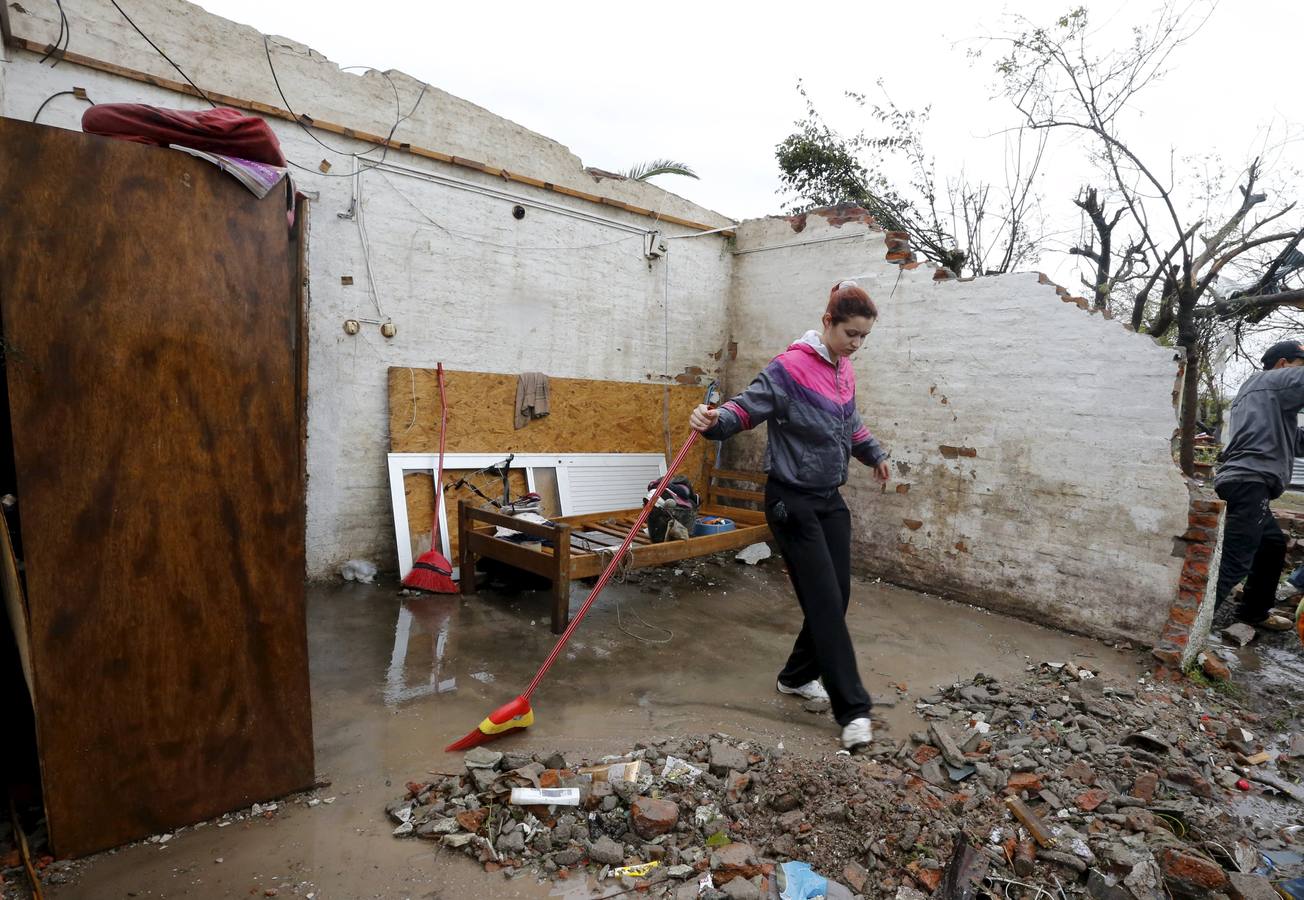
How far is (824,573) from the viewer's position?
2922 mm

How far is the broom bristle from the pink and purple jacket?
2.69 m

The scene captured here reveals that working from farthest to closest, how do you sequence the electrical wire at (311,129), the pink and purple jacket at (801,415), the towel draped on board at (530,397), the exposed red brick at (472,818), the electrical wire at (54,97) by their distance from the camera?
the towel draped on board at (530,397), the electrical wire at (311,129), the electrical wire at (54,97), the pink and purple jacket at (801,415), the exposed red brick at (472,818)

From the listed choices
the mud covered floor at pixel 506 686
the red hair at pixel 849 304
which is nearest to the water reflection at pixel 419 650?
the mud covered floor at pixel 506 686

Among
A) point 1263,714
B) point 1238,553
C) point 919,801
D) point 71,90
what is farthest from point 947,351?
point 71,90

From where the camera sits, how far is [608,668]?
3611 mm

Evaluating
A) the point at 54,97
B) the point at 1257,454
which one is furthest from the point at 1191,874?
the point at 54,97

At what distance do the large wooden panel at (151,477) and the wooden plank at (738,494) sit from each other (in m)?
4.18

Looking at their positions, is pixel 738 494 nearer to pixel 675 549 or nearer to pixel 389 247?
pixel 675 549

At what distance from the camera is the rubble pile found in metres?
2.00

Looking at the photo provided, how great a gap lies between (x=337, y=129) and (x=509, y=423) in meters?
2.35

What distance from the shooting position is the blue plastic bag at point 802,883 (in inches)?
75.7

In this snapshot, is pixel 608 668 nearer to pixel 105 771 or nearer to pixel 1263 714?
pixel 105 771

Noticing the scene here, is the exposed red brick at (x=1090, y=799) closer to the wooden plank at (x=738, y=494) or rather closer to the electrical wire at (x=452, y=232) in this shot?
the wooden plank at (x=738, y=494)

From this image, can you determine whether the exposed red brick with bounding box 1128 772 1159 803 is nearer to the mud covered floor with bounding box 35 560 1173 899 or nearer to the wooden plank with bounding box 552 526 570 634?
the mud covered floor with bounding box 35 560 1173 899
